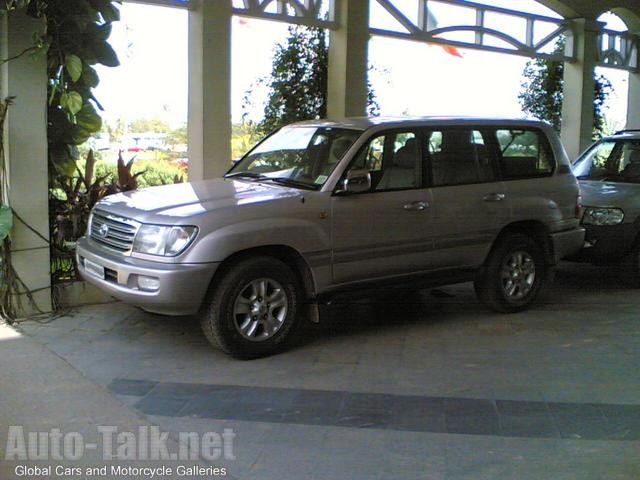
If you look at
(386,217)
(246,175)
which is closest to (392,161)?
(386,217)

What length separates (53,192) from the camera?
7680mm

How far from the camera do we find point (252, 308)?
237 inches

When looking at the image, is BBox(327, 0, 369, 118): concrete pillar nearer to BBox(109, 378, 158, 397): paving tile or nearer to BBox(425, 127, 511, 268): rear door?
BBox(425, 127, 511, 268): rear door

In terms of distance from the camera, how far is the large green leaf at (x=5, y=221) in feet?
22.1

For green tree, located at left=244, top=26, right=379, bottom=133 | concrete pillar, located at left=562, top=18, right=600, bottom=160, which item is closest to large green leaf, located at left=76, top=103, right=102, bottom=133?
green tree, located at left=244, top=26, right=379, bottom=133

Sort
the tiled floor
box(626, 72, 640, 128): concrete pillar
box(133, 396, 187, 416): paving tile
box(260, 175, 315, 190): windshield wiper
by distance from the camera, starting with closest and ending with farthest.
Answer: the tiled floor
box(133, 396, 187, 416): paving tile
box(260, 175, 315, 190): windshield wiper
box(626, 72, 640, 128): concrete pillar

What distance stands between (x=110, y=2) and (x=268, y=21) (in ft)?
10.5

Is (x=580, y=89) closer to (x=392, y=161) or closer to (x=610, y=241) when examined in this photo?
(x=610, y=241)

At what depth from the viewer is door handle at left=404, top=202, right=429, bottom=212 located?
673cm

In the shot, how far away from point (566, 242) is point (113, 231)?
4.48 m

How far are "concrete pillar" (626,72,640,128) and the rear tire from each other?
34.8 ft

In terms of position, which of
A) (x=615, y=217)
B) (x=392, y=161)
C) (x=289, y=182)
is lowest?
(x=615, y=217)

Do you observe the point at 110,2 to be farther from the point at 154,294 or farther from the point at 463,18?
the point at 463,18

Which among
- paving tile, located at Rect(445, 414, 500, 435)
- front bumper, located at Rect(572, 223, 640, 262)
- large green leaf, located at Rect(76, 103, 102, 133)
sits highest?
large green leaf, located at Rect(76, 103, 102, 133)
